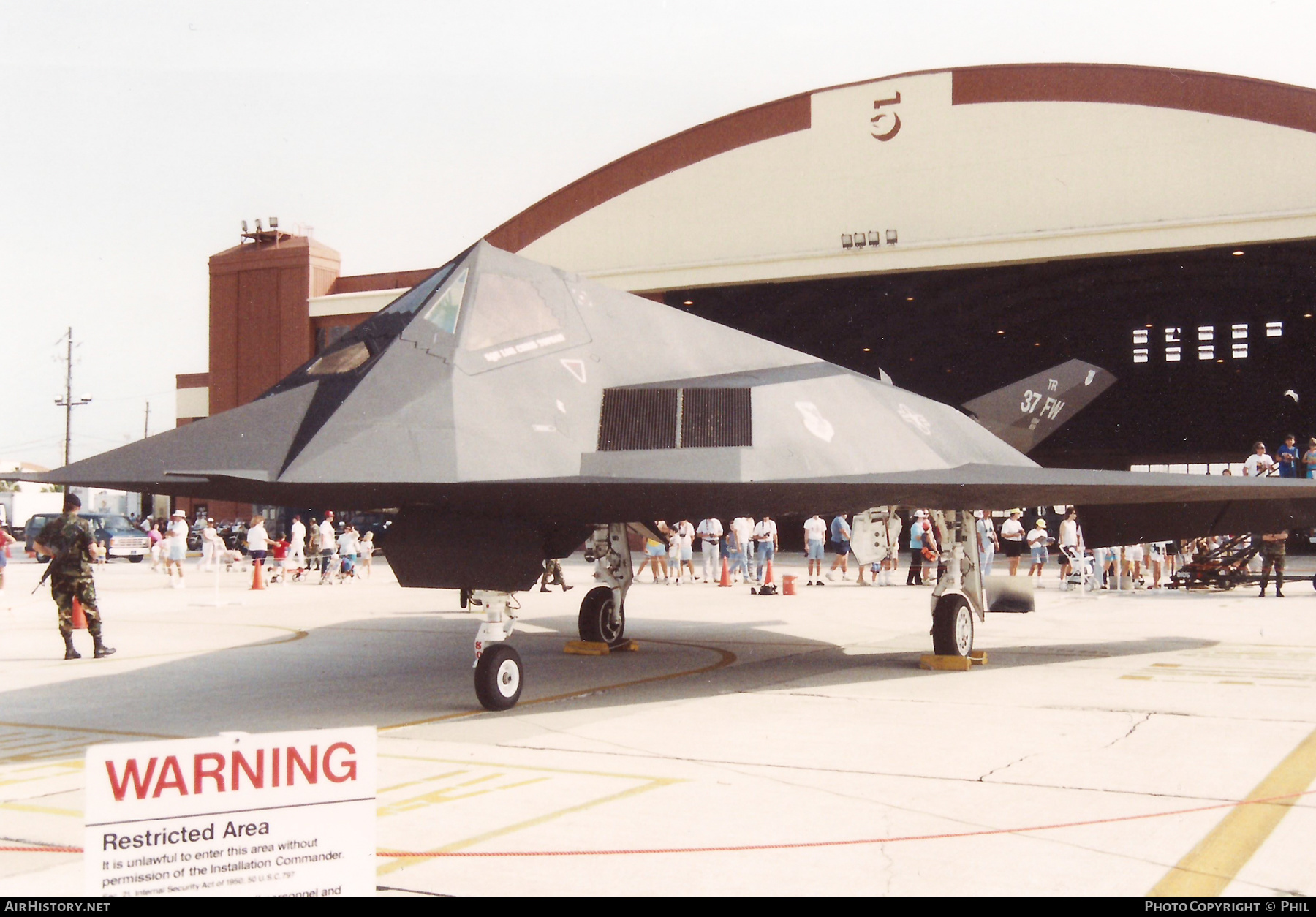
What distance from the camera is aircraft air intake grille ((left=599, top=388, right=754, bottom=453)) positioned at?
8711mm

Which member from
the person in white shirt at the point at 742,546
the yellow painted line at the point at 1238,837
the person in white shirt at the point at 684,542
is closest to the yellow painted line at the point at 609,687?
the yellow painted line at the point at 1238,837

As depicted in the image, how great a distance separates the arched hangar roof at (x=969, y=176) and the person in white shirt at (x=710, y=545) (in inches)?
403

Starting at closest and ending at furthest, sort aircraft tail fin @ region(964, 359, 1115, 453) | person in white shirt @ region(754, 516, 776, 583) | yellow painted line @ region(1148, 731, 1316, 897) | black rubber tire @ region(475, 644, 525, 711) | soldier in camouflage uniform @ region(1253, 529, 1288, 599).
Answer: yellow painted line @ region(1148, 731, 1316, 897) < black rubber tire @ region(475, 644, 525, 711) < aircraft tail fin @ region(964, 359, 1115, 453) < soldier in camouflage uniform @ region(1253, 529, 1288, 599) < person in white shirt @ region(754, 516, 776, 583)

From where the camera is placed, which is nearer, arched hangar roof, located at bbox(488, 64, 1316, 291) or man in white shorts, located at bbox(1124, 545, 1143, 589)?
man in white shorts, located at bbox(1124, 545, 1143, 589)

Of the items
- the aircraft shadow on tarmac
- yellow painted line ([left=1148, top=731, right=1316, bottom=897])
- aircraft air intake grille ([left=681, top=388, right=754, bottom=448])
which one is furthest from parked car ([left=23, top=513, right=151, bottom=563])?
yellow painted line ([left=1148, top=731, right=1316, bottom=897])

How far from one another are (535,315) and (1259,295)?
32942mm

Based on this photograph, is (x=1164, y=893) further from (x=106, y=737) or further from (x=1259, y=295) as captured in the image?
(x=1259, y=295)

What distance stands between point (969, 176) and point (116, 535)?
30352 millimetres

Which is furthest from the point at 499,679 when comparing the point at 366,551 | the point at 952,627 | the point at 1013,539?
the point at 366,551

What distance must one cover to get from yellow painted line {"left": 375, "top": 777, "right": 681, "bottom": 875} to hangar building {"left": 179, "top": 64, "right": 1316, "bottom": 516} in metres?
26.0

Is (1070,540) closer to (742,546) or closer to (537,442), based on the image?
(742,546)

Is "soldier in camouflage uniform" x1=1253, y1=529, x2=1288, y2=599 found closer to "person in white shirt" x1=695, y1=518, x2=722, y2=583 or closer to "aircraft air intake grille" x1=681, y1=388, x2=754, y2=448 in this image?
"person in white shirt" x1=695, y1=518, x2=722, y2=583

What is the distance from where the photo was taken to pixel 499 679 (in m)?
8.64

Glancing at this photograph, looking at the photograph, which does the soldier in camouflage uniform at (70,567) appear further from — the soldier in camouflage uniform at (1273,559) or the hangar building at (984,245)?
the soldier in camouflage uniform at (1273,559)
